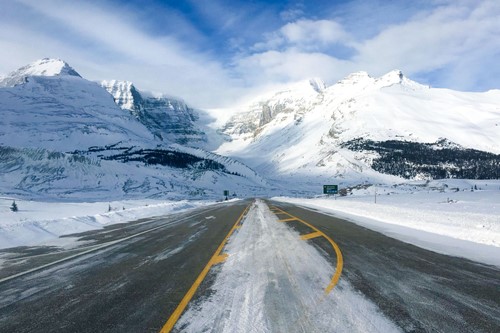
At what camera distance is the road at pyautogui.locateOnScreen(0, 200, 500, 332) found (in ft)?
15.3

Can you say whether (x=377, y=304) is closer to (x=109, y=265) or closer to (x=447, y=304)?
(x=447, y=304)

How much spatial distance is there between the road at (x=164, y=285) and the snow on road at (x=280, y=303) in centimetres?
30

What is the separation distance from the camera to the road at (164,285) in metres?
4.68

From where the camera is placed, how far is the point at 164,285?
6.34m

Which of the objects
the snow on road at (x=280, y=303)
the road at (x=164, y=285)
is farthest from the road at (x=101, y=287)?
the snow on road at (x=280, y=303)

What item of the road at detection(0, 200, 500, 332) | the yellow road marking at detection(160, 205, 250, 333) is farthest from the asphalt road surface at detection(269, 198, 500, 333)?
the yellow road marking at detection(160, 205, 250, 333)

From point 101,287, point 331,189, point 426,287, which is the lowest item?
point 101,287

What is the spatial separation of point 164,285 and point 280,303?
2339mm

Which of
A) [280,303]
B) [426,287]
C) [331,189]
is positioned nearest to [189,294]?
[280,303]

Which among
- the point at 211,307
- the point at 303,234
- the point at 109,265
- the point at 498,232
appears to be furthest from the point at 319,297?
the point at 498,232

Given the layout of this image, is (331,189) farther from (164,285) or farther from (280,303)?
(280,303)

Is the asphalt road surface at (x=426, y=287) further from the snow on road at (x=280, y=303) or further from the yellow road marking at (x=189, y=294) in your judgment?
the yellow road marking at (x=189, y=294)

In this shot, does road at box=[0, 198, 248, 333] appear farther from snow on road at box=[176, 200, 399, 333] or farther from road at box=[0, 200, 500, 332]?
snow on road at box=[176, 200, 399, 333]

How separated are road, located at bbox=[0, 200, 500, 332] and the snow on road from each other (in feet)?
0.98
